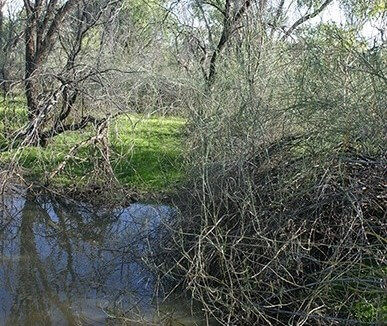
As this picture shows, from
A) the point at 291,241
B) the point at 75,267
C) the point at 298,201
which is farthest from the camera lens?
the point at 75,267

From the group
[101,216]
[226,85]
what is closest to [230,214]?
[226,85]

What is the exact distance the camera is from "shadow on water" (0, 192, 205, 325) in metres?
6.56

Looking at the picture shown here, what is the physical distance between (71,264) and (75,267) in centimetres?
14

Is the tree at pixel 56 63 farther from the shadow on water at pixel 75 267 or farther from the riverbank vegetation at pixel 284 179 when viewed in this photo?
the shadow on water at pixel 75 267

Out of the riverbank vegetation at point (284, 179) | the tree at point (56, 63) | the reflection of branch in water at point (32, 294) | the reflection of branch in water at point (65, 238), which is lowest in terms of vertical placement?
the reflection of branch in water at point (32, 294)

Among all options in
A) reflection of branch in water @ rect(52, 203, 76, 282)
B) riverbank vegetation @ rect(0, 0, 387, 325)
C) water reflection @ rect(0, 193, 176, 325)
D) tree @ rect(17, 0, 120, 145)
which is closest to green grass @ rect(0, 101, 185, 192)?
tree @ rect(17, 0, 120, 145)

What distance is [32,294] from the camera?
7.00m

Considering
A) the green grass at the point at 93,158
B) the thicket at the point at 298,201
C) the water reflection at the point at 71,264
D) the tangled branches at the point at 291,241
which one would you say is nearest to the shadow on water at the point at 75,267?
the water reflection at the point at 71,264

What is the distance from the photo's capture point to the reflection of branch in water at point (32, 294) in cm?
636

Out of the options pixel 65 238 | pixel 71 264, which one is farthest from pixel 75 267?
pixel 65 238

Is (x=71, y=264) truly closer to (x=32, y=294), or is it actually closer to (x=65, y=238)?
(x=32, y=294)

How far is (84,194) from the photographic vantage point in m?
11.2

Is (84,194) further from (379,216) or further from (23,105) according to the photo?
(379,216)

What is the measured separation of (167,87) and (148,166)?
12.3ft
